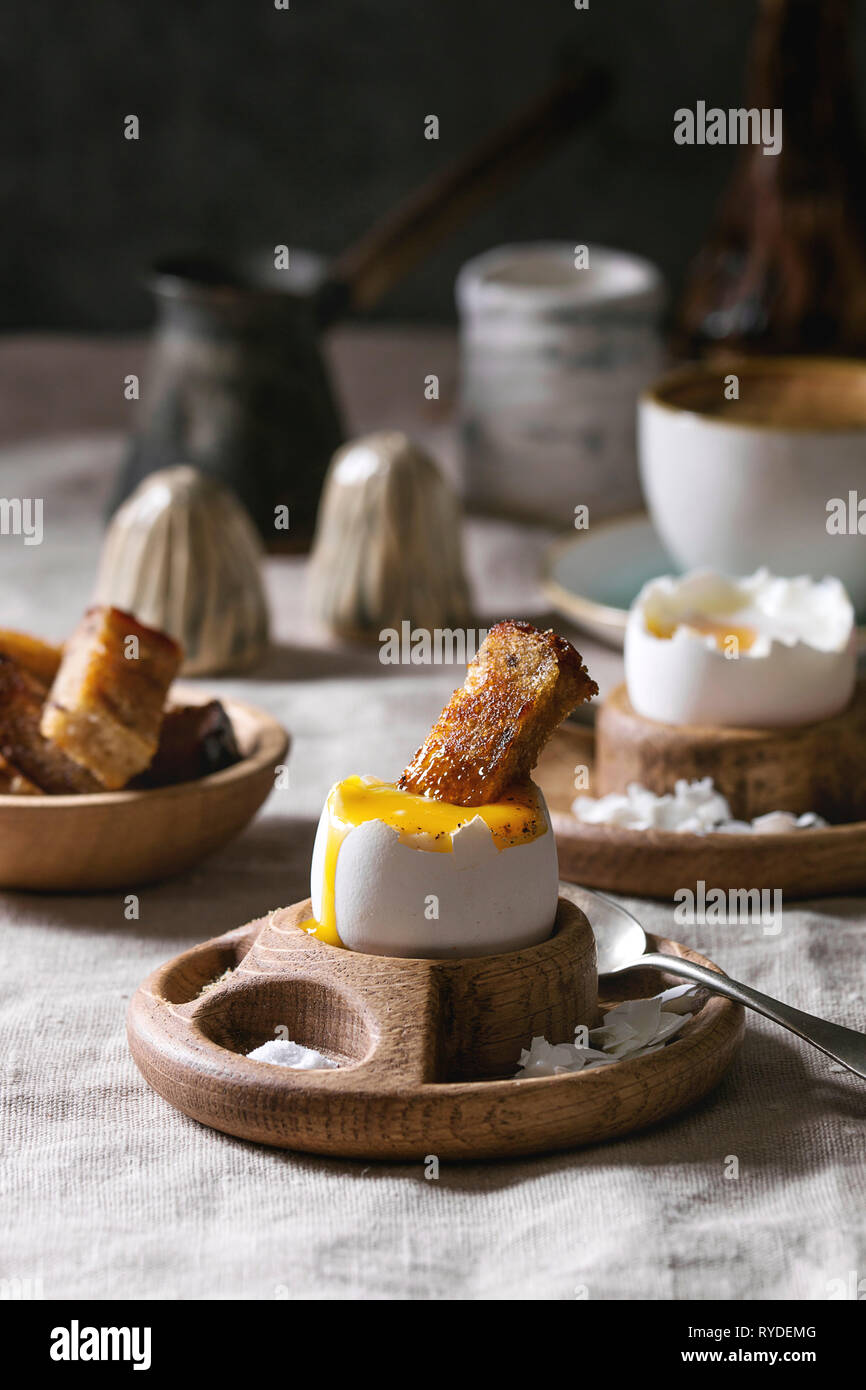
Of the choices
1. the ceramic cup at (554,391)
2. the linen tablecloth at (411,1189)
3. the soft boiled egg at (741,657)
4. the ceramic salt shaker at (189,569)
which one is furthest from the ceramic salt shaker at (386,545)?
the linen tablecloth at (411,1189)

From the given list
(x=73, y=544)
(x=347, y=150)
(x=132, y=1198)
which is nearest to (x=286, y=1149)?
(x=132, y=1198)

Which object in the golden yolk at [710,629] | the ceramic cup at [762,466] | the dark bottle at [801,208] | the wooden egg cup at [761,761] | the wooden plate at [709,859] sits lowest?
the wooden plate at [709,859]

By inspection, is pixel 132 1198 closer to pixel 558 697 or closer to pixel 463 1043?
pixel 463 1043

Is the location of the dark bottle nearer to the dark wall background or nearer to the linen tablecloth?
the dark wall background

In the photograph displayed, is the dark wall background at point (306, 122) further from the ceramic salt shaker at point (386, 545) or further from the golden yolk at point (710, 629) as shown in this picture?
the golden yolk at point (710, 629)

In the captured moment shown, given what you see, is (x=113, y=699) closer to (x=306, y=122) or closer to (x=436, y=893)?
(x=436, y=893)
